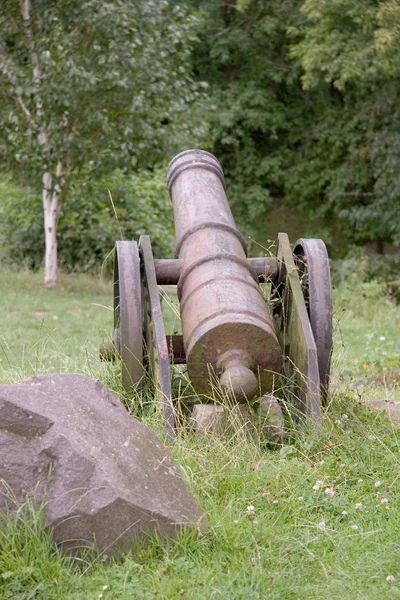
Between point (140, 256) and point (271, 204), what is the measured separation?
70.0 ft

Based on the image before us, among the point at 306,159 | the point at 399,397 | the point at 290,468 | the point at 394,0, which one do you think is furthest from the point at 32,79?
the point at 306,159

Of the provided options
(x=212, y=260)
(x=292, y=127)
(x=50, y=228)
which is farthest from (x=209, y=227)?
(x=292, y=127)

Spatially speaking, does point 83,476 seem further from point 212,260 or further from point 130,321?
point 212,260

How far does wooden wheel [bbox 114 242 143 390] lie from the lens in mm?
5738

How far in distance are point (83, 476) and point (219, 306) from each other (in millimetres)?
1817

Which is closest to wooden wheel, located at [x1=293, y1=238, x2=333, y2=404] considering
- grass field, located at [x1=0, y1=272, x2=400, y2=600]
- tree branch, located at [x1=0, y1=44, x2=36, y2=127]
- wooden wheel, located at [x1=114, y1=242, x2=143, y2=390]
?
grass field, located at [x1=0, y1=272, x2=400, y2=600]

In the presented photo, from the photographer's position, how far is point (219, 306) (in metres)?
5.54

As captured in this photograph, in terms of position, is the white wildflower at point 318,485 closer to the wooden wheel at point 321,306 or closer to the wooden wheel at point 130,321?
the wooden wheel at point 321,306

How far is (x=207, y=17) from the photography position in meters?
25.1

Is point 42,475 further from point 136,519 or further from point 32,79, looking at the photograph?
point 32,79

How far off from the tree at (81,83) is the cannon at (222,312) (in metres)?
7.74

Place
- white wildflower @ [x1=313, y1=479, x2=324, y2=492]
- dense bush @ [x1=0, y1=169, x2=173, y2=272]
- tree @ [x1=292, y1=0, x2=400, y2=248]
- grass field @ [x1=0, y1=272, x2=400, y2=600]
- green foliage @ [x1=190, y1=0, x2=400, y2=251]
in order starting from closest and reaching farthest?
grass field @ [x1=0, y1=272, x2=400, y2=600] < white wildflower @ [x1=313, y1=479, x2=324, y2=492] < dense bush @ [x1=0, y1=169, x2=173, y2=272] < tree @ [x1=292, y1=0, x2=400, y2=248] < green foliage @ [x1=190, y1=0, x2=400, y2=251]

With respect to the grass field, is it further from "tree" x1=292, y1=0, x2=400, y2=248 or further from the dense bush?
"tree" x1=292, y1=0, x2=400, y2=248

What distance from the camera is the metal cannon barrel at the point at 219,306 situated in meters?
5.46
